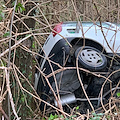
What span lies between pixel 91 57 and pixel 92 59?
0.03 metres

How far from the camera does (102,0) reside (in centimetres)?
535

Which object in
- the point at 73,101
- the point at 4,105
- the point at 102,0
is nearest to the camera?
the point at 4,105

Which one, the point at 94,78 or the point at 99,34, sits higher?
the point at 99,34

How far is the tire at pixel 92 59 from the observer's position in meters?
3.21

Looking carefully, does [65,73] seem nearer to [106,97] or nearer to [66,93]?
[66,93]

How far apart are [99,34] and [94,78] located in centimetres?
62

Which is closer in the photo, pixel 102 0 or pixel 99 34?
pixel 99 34

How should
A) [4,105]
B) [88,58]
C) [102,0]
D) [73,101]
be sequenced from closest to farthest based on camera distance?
[4,105], [88,58], [73,101], [102,0]

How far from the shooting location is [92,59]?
10.7 feet

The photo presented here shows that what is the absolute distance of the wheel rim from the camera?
3.23 meters

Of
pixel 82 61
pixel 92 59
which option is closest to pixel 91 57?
pixel 92 59

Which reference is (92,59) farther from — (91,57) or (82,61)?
(82,61)

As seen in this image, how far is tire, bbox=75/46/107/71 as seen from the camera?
321cm

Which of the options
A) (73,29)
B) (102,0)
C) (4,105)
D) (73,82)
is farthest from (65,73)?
(102,0)
